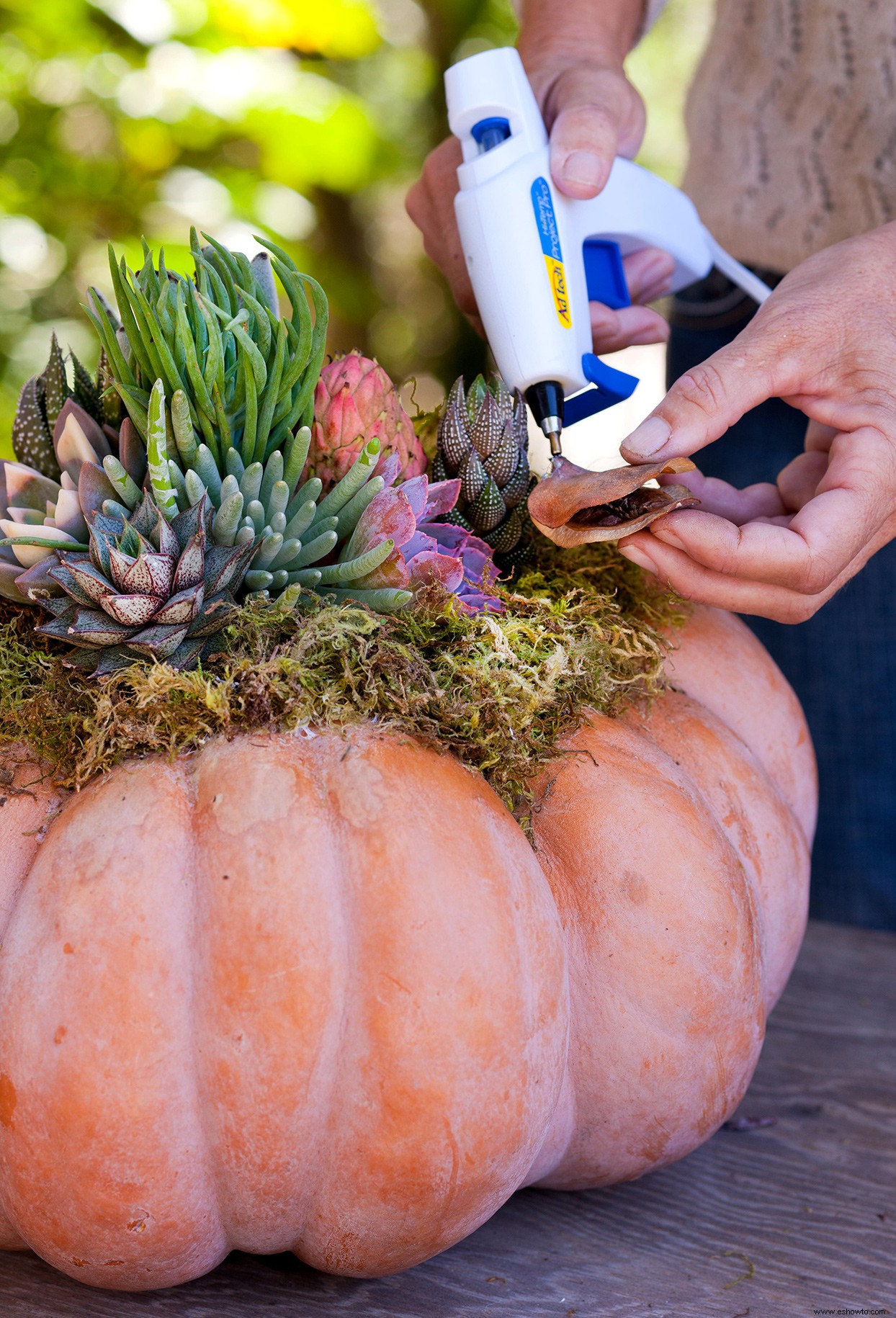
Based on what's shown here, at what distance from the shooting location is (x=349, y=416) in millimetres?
727

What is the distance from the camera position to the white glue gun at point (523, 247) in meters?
0.87

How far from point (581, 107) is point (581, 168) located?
88 mm

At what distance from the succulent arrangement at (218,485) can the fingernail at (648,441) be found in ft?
0.44

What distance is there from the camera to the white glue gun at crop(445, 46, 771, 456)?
0.87 metres

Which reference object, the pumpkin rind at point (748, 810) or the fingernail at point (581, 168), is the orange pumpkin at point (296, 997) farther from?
the fingernail at point (581, 168)

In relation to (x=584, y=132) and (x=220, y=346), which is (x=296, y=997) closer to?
(x=220, y=346)

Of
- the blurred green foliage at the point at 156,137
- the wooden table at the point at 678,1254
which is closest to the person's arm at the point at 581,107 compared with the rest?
the wooden table at the point at 678,1254

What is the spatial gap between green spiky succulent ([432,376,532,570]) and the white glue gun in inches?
Result: 1.6

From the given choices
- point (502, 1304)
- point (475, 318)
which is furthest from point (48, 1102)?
point (475, 318)

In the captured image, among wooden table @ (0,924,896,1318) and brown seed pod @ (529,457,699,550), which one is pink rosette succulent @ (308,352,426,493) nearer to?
brown seed pod @ (529,457,699,550)

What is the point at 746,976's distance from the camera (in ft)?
2.37

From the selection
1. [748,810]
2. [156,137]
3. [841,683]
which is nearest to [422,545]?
[748,810]

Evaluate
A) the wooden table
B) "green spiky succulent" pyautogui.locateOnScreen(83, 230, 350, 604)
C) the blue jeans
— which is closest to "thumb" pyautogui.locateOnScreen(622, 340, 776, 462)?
"green spiky succulent" pyautogui.locateOnScreen(83, 230, 350, 604)

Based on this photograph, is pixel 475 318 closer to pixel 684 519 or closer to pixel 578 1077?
pixel 684 519
